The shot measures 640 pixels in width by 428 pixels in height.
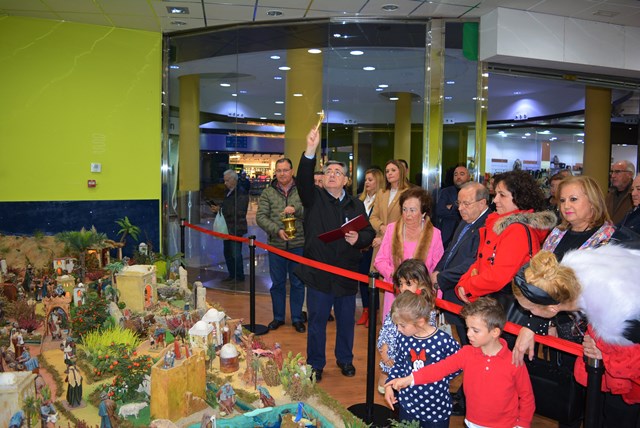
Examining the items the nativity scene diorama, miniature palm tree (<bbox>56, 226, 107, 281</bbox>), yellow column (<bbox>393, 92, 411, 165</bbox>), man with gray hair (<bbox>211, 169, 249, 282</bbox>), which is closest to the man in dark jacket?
the nativity scene diorama

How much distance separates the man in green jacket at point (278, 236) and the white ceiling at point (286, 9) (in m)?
1.90

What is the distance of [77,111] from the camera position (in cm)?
662

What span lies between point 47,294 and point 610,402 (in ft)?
13.2

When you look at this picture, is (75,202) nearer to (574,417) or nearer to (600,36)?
(574,417)

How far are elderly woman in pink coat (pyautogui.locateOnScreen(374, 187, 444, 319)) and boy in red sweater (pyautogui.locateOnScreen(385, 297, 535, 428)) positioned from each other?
1238 mm

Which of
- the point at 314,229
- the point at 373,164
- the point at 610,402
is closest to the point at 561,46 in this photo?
the point at 373,164

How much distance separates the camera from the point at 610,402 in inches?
91.4

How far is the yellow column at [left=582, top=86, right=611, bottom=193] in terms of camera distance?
8.49 meters

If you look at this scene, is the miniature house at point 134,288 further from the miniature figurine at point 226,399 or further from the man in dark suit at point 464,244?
the man in dark suit at point 464,244

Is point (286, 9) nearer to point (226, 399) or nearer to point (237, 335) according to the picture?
point (237, 335)

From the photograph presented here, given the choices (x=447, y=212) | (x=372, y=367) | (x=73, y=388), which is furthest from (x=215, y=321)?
(x=447, y=212)

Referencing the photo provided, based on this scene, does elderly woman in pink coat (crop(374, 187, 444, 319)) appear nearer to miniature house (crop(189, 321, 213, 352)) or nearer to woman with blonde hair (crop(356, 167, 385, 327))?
miniature house (crop(189, 321, 213, 352))

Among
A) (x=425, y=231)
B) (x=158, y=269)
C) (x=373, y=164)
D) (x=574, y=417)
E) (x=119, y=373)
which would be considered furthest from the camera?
(x=373, y=164)

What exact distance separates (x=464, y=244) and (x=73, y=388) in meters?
2.27
